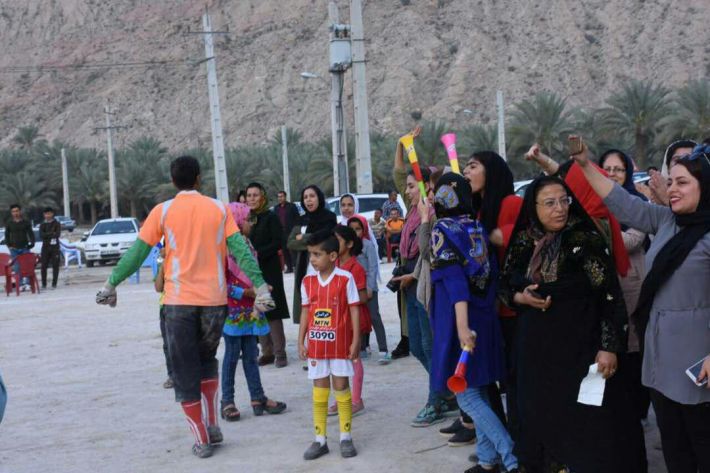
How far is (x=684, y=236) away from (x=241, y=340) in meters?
3.90

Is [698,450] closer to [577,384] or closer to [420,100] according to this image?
[577,384]

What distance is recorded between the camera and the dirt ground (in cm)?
596

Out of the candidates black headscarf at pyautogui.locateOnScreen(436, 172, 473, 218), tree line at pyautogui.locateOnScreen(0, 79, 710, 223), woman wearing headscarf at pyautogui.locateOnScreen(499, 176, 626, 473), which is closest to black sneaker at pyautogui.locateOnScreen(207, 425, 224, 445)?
black headscarf at pyautogui.locateOnScreen(436, 172, 473, 218)

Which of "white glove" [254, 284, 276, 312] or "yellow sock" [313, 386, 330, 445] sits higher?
"white glove" [254, 284, 276, 312]

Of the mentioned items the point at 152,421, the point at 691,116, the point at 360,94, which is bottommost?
the point at 152,421

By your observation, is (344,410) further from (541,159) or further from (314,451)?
(541,159)

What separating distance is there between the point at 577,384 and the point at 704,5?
7577 centimetres

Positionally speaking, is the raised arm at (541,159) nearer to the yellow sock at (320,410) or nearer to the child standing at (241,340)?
the yellow sock at (320,410)

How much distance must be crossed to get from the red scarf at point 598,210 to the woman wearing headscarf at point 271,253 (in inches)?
174

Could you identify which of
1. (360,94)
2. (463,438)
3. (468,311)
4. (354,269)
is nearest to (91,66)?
(360,94)

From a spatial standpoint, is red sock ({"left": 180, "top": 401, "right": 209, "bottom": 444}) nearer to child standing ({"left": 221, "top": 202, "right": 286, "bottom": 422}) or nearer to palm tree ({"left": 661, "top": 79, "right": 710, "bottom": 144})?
child standing ({"left": 221, "top": 202, "right": 286, "bottom": 422})

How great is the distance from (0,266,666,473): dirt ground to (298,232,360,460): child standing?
221 mm

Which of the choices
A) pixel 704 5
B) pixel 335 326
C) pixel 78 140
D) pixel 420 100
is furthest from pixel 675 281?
pixel 78 140

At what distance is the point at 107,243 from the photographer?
27.8 m
